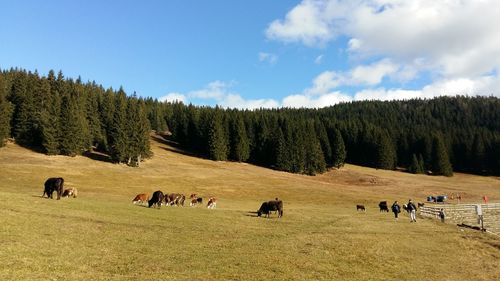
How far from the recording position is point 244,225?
3083 cm

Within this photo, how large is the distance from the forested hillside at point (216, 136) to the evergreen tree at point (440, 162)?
0.30 metres

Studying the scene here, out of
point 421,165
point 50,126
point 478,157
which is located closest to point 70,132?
point 50,126

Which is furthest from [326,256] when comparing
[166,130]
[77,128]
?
[166,130]

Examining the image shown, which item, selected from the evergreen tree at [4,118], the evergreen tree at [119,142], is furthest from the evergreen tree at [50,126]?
the evergreen tree at [119,142]

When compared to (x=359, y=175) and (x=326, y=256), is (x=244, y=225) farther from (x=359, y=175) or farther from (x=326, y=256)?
(x=359, y=175)

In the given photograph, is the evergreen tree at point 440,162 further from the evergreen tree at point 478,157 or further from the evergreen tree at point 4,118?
the evergreen tree at point 4,118

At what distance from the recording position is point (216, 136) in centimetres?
11450

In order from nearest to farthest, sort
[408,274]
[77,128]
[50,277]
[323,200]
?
[50,277] → [408,274] → [323,200] → [77,128]

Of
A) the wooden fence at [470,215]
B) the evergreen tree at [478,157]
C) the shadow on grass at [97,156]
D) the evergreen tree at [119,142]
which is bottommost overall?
the wooden fence at [470,215]

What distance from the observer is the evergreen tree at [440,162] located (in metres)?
134

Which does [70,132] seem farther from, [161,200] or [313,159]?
[313,159]

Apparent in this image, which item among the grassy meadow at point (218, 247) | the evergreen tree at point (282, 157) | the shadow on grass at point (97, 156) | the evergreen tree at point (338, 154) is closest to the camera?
the grassy meadow at point (218, 247)

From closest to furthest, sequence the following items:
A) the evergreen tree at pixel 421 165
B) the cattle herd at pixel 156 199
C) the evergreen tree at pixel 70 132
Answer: the cattle herd at pixel 156 199 < the evergreen tree at pixel 70 132 < the evergreen tree at pixel 421 165

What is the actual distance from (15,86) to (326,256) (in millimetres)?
101699
